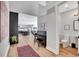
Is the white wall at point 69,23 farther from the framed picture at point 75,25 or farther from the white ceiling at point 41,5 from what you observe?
the white ceiling at point 41,5

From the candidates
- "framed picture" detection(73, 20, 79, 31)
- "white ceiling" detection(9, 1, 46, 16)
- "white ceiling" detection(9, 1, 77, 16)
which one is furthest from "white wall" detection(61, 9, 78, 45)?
"white ceiling" detection(9, 1, 46, 16)

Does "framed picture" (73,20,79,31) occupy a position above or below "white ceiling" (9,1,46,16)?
below

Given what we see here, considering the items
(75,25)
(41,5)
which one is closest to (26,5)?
(41,5)

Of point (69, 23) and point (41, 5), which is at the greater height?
point (41, 5)

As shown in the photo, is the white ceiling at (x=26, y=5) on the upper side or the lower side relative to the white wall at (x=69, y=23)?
upper

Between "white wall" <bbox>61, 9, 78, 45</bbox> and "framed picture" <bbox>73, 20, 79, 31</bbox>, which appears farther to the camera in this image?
"white wall" <bbox>61, 9, 78, 45</bbox>

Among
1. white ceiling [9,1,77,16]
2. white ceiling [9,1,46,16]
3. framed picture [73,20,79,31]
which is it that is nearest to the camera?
white ceiling [9,1,77,16]

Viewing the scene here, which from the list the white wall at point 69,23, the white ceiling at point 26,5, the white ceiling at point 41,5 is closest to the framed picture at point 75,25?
the white wall at point 69,23

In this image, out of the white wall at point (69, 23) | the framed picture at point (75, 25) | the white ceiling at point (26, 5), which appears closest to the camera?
the white ceiling at point (26, 5)

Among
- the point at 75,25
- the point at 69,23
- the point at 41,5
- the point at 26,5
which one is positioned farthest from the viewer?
the point at 69,23

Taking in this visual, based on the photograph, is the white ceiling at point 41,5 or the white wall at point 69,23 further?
the white wall at point 69,23

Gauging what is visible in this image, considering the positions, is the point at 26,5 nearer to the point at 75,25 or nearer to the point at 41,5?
the point at 41,5

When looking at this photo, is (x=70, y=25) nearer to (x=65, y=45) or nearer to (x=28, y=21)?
(x=65, y=45)

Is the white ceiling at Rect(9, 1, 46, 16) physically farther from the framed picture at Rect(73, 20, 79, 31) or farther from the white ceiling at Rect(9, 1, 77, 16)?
the framed picture at Rect(73, 20, 79, 31)
